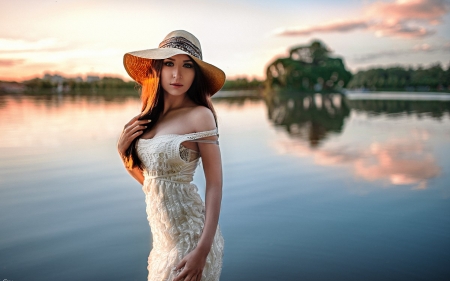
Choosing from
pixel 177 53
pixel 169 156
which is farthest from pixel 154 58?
pixel 169 156

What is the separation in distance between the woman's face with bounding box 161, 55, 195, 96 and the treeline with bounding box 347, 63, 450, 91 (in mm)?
32670

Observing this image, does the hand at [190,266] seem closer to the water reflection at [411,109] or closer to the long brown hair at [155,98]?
the long brown hair at [155,98]

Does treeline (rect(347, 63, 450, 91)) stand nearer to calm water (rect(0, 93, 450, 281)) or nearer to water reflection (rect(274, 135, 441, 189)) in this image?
water reflection (rect(274, 135, 441, 189))

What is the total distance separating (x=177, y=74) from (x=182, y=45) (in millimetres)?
101

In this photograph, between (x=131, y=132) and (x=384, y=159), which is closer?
(x=131, y=132)

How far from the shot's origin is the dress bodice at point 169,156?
1.52 metres

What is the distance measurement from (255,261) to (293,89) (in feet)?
150

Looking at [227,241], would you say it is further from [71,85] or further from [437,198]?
[71,85]

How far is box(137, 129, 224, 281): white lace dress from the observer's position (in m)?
1.54

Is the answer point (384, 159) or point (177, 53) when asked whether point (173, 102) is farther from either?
point (384, 159)

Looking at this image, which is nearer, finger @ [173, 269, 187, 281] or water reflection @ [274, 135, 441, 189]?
finger @ [173, 269, 187, 281]

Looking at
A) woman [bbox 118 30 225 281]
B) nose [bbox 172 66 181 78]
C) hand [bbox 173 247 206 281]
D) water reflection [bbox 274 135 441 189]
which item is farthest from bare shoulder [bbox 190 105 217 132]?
water reflection [bbox 274 135 441 189]

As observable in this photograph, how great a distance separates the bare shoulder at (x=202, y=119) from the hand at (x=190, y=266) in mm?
420

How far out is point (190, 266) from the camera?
1495mm
